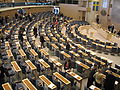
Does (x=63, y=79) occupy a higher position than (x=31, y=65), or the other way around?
(x=31, y=65)

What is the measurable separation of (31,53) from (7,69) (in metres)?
3.06

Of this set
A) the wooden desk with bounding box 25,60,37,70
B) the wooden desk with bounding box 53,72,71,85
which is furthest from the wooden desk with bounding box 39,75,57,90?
the wooden desk with bounding box 25,60,37,70

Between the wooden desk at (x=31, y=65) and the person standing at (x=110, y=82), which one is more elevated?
the wooden desk at (x=31, y=65)

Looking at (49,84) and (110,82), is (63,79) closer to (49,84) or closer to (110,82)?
(49,84)

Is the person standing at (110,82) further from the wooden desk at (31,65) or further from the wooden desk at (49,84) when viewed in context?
the wooden desk at (31,65)

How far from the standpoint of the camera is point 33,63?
10.8 metres

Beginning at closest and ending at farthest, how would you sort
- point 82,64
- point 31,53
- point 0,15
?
point 82,64
point 31,53
point 0,15

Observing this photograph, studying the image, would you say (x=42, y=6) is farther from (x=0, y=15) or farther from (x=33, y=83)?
(x=33, y=83)

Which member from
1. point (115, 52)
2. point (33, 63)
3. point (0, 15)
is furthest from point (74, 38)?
point (0, 15)

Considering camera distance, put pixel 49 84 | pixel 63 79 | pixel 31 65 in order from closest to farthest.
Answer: pixel 49 84, pixel 63 79, pixel 31 65

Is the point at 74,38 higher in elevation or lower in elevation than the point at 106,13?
lower

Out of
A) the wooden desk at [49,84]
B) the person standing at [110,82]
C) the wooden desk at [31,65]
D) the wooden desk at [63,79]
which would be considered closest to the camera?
the wooden desk at [49,84]

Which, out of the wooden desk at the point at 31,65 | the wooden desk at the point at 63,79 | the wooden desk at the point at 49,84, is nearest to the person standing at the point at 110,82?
the wooden desk at the point at 63,79

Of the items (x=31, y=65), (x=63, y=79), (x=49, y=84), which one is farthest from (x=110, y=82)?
(x=31, y=65)
